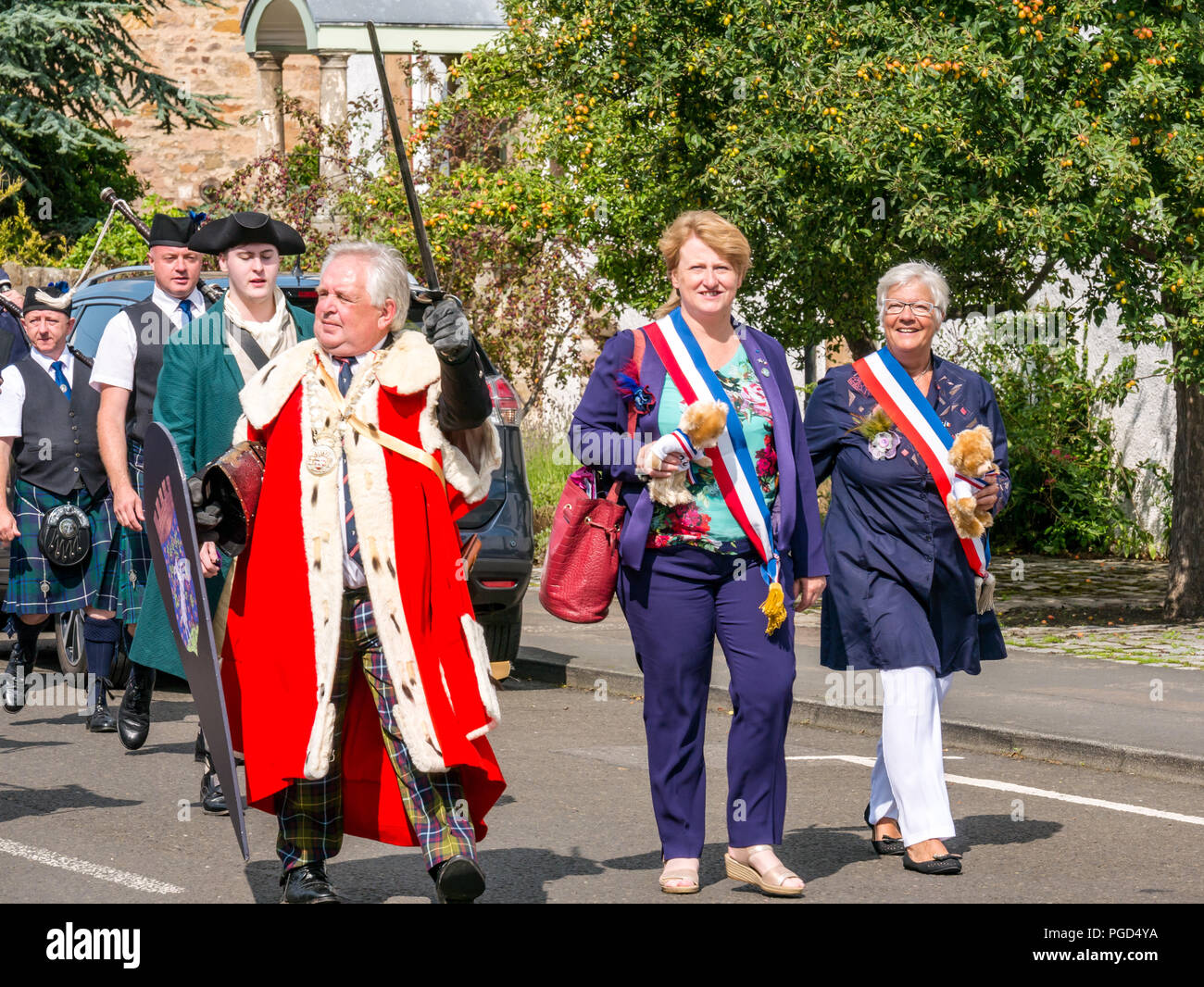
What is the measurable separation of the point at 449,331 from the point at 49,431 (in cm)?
499

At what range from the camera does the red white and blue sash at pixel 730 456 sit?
18.6 feet

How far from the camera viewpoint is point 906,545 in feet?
20.7

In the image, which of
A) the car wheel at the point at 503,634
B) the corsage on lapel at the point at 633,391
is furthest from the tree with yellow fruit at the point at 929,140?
the corsage on lapel at the point at 633,391

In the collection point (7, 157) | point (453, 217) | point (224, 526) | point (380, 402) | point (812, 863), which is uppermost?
point (7, 157)

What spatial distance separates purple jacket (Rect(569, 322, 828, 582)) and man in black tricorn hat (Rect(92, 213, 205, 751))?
2.39 m

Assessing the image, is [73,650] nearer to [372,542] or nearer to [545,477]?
[372,542]

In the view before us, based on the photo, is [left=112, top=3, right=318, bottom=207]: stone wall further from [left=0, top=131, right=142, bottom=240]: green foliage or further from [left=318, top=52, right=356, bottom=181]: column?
[left=318, top=52, right=356, bottom=181]: column

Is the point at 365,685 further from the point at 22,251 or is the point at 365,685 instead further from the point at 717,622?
the point at 22,251

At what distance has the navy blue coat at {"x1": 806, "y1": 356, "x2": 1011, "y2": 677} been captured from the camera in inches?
246

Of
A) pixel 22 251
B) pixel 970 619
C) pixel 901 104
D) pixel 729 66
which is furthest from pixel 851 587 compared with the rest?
pixel 22 251

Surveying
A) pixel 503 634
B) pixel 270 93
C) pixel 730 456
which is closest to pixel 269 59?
pixel 270 93

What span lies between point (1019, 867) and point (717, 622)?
54.2 inches

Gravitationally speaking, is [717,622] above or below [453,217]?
below

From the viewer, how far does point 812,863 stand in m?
6.24
